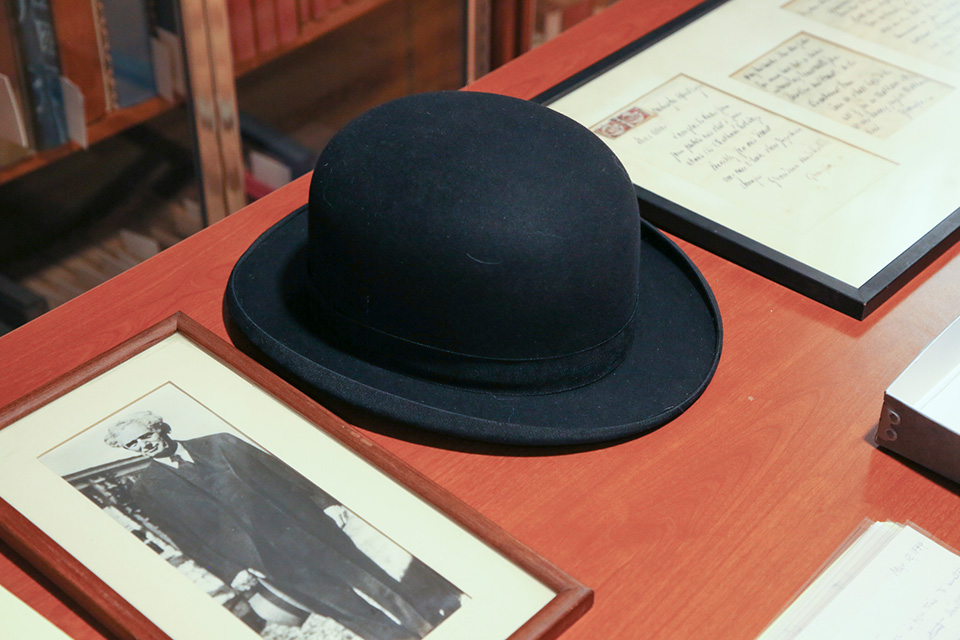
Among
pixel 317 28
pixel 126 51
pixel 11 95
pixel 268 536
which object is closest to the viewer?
pixel 268 536

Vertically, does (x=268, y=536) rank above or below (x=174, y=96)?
above

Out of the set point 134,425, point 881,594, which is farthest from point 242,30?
point 881,594

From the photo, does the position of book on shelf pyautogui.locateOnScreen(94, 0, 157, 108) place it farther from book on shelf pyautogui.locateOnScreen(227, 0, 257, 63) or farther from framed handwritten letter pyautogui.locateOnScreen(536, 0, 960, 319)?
framed handwritten letter pyautogui.locateOnScreen(536, 0, 960, 319)

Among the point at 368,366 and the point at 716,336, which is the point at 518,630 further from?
the point at 716,336

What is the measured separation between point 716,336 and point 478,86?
526mm

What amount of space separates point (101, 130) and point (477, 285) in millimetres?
1077

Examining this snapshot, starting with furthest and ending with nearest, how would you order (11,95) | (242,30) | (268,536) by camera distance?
(242,30) → (11,95) → (268,536)

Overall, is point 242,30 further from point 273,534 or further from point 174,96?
point 273,534

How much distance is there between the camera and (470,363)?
0.89 m

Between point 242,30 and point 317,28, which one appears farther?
point 317,28

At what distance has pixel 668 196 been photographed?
1178mm

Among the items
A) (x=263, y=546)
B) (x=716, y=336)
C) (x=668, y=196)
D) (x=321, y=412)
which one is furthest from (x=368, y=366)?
(x=668, y=196)

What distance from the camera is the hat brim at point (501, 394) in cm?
89

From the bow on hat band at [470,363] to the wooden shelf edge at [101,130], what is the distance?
886 millimetres
